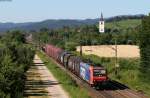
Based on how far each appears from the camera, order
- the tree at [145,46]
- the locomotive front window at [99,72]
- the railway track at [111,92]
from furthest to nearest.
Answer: the tree at [145,46] < the locomotive front window at [99,72] < the railway track at [111,92]

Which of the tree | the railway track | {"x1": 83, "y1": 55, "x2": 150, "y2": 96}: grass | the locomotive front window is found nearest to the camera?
the railway track

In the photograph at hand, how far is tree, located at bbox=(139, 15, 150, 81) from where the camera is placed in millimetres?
77125

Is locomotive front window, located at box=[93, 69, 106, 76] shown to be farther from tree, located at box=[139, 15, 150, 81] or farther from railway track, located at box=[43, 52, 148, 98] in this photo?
tree, located at box=[139, 15, 150, 81]

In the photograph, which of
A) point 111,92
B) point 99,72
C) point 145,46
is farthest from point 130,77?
point 99,72

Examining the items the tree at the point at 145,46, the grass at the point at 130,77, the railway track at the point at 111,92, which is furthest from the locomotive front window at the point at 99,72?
the tree at the point at 145,46

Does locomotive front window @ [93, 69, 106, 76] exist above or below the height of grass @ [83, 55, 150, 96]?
above

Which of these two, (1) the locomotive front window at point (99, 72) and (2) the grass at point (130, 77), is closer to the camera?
(1) the locomotive front window at point (99, 72)

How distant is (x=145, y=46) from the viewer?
8125cm

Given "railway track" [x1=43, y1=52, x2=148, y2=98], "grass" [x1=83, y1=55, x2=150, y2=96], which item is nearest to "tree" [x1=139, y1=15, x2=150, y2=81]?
"grass" [x1=83, y1=55, x2=150, y2=96]

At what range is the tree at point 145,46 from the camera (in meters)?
77.1

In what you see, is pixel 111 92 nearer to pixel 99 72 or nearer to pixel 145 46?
pixel 99 72

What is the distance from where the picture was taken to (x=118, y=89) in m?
65.1

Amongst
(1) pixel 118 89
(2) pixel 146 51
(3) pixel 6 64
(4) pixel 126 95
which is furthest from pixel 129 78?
(3) pixel 6 64

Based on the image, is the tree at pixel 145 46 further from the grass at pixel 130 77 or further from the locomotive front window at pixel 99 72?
the locomotive front window at pixel 99 72
